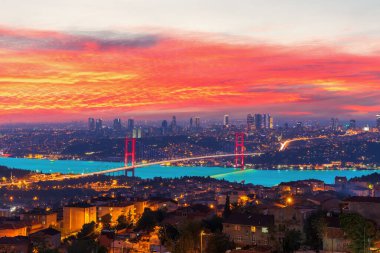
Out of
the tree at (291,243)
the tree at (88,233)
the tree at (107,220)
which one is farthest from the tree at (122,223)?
the tree at (291,243)

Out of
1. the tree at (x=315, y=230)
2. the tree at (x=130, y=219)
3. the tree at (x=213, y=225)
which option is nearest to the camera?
the tree at (x=315, y=230)

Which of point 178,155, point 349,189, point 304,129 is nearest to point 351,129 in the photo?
point 304,129

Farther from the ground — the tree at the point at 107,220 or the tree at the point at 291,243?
the tree at the point at 291,243

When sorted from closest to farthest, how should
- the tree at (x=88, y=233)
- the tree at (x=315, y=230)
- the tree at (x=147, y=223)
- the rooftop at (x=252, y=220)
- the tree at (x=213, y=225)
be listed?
the tree at (x=315, y=230) < the rooftop at (x=252, y=220) < the tree at (x=213, y=225) < the tree at (x=147, y=223) < the tree at (x=88, y=233)

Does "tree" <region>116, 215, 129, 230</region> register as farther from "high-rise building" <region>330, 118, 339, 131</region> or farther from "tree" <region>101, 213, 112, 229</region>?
"high-rise building" <region>330, 118, 339, 131</region>

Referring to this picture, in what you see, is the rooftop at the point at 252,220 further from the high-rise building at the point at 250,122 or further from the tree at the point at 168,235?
the high-rise building at the point at 250,122

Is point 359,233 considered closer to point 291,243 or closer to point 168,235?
point 291,243

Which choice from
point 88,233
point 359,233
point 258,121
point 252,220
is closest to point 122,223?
point 88,233

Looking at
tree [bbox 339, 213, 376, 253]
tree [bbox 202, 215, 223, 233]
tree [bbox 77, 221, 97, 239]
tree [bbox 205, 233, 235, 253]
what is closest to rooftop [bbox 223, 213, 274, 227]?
tree [bbox 202, 215, 223, 233]

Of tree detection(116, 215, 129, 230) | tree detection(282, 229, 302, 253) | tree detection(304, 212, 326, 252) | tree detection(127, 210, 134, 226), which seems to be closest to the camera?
tree detection(282, 229, 302, 253)

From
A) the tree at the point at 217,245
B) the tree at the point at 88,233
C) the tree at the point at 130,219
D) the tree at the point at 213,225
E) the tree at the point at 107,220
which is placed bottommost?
the tree at the point at 107,220

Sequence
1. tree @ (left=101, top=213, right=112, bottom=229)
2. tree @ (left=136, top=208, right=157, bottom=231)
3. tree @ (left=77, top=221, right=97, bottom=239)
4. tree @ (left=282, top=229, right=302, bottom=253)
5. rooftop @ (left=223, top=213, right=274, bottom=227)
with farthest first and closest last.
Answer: tree @ (left=101, top=213, right=112, bottom=229), tree @ (left=77, top=221, right=97, bottom=239), tree @ (left=136, top=208, right=157, bottom=231), rooftop @ (left=223, top=213, right=274, bottom=227), tree @ (left=282, top=229, right=302, bottom=253)
